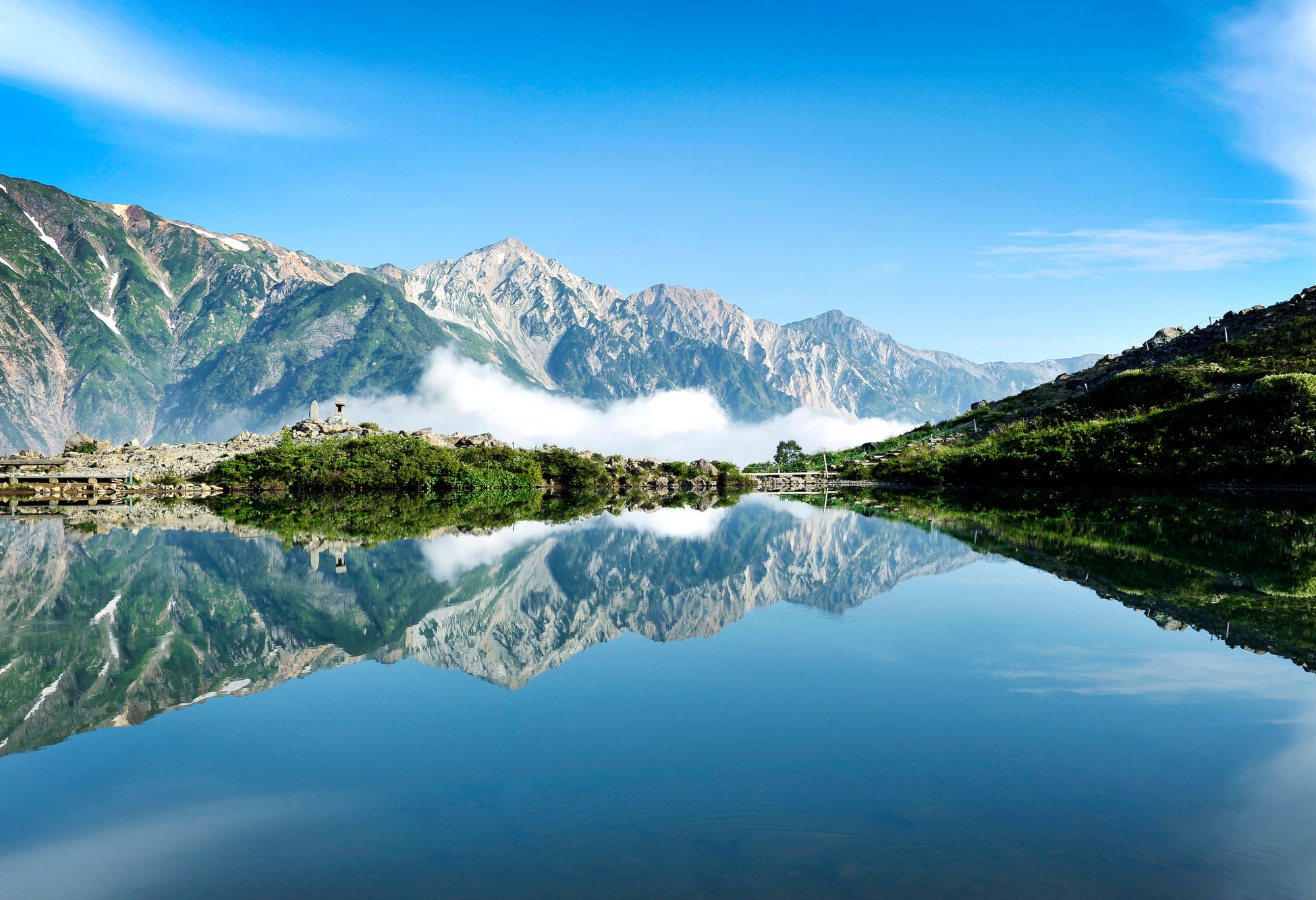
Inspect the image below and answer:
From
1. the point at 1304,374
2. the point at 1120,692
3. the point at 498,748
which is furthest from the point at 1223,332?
the point at 498,748

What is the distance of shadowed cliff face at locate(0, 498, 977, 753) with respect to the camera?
36.3 ft

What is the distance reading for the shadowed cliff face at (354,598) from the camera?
11.1 metres

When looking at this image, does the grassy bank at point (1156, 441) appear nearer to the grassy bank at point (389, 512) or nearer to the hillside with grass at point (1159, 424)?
the hillside with grass at point (1159, 424)

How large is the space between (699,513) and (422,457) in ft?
89.9

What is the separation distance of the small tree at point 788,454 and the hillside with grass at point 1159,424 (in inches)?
220

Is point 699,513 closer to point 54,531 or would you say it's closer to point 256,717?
point 54,531

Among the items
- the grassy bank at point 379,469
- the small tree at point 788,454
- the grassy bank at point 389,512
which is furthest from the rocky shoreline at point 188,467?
the small tree at point 788,454

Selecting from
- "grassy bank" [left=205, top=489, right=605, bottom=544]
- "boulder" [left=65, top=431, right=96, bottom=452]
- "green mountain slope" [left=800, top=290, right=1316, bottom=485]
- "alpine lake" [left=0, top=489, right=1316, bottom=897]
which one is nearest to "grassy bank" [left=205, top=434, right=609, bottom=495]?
"grassy bank" [left=205, top=489, right=605, bottom=544]

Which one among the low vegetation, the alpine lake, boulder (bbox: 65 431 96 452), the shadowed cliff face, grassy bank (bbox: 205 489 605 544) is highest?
boulder (bbox: 65 431 96 452)

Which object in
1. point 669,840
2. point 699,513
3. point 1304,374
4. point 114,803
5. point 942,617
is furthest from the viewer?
point 1304,374

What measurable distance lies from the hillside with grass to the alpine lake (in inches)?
1136

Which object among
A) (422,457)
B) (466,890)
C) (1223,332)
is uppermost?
(1223,332)

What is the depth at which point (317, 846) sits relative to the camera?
20.9 ft

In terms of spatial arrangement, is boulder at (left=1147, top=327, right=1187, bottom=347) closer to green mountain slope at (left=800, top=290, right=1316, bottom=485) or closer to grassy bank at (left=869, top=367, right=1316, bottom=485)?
green mountain slope at (left=800, top=290, right=1316, bottom=485)
